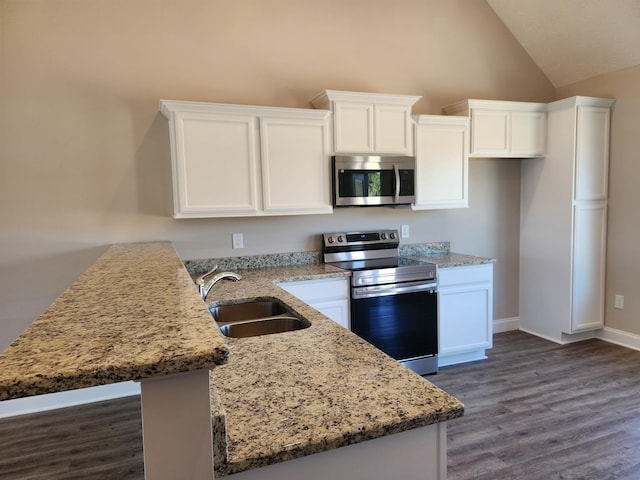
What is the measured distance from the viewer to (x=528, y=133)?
4.05m

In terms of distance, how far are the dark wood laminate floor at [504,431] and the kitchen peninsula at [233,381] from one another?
1.40m

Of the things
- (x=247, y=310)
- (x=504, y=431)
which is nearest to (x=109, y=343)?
(x=247, y=310)

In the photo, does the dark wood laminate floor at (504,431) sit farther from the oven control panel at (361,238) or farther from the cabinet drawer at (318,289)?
the oven control panel at (361,238)

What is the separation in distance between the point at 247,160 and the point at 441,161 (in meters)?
1.69

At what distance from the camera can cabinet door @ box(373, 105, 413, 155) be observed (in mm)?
3441

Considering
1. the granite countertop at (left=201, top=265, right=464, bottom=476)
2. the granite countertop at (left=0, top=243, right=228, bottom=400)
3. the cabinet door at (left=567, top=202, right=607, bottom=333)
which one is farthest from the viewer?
the cabinet door at (left=567, top=202, right=607, bottom=333)

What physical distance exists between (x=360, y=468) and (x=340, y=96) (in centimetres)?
284

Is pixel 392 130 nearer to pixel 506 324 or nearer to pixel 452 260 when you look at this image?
pixel 452 260

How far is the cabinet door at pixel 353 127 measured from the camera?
3342mm

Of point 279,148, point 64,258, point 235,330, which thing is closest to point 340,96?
point 279,148

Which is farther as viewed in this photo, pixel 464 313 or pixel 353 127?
pixel 464 313

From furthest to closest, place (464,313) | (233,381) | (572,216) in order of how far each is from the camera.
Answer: (572,216)
(464,313)
(233,381)

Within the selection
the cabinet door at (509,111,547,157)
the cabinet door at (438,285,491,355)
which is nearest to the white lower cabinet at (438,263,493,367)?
the cabinet door at (438,285,491,355)

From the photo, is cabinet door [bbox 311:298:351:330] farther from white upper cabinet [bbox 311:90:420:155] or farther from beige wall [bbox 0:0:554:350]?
white upper cabinet [bbox 311:90:420:155]
